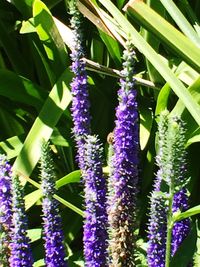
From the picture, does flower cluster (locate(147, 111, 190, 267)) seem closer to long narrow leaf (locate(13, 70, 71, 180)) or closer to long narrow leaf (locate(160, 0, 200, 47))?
long narrow leaf (locate(160, 0, 200, 47))

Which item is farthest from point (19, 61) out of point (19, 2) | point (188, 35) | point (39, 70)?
point (188, 35)

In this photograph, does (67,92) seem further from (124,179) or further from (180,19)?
(124,179)

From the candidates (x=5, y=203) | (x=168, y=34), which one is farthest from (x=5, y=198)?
(x=168, y=34)

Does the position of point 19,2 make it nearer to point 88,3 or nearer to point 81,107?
point 88,3

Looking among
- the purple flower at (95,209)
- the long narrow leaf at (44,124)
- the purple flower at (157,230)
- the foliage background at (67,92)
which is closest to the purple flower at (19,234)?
the purple flower at (95,209)

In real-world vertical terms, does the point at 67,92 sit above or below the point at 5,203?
above

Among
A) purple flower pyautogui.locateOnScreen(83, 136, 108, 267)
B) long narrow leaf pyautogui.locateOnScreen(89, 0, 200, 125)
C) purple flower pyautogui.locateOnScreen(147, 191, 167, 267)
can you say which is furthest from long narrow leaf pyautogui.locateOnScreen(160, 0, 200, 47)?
purple flower pyautogui.locateOnScreen(147, 191, 167, 267)
